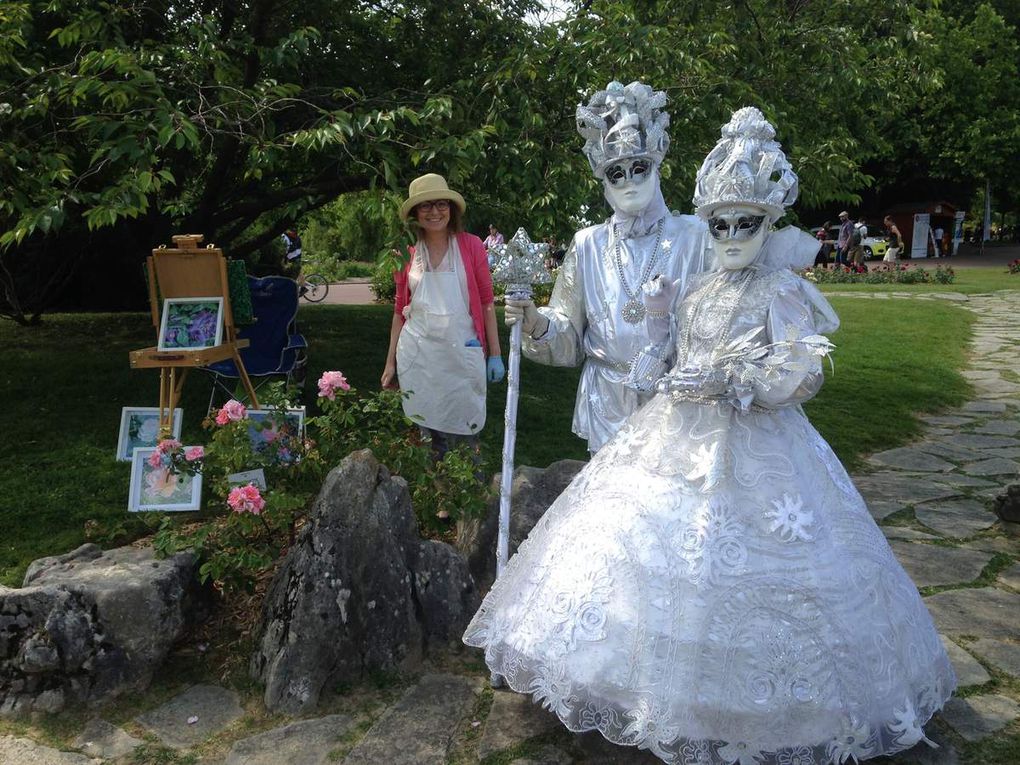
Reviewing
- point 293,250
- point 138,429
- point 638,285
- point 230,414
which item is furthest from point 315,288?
point 638,285

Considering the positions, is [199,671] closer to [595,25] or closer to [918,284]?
[595,25]

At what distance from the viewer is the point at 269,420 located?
4141 mm

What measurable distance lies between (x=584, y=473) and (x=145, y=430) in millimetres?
3233

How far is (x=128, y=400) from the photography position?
731cm

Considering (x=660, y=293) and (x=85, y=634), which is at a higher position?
(x=660, y=293)

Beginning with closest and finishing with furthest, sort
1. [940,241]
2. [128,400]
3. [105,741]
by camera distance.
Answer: [105,741], [128,400], [940,241]

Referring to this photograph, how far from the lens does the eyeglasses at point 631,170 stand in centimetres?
321

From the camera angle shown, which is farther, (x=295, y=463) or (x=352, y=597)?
(x=295, y=463)

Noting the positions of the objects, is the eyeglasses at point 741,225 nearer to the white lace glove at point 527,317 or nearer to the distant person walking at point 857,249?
the white lace glove at point 527,317

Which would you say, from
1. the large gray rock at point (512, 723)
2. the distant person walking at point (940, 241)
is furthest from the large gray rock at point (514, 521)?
the distant person walking at point (940, 241)

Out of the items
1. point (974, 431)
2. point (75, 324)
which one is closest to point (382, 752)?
point (974, 431)

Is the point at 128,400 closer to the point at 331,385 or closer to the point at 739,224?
the point at 331,385

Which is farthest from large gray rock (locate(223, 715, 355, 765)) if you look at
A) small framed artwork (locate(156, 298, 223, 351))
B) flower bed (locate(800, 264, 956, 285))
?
flower bed (locate(800, 264, 956, 285))

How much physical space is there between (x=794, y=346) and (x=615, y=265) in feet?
3.02
